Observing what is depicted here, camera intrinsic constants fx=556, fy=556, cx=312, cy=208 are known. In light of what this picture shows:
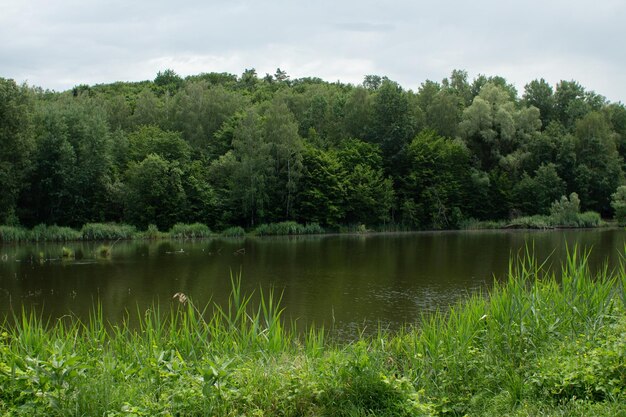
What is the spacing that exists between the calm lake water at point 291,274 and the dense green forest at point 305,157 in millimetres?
8777

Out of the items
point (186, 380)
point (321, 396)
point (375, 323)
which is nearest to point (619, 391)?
point (321, 396)

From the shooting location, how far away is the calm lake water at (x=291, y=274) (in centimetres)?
1794

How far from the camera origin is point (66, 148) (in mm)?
46219

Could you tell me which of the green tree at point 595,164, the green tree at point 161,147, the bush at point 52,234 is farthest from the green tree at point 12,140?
the green tree at point 595,164

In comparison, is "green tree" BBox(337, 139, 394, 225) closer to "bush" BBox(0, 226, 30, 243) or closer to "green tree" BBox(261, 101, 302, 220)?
"green tree" BBox(261, 101, 302, 220)

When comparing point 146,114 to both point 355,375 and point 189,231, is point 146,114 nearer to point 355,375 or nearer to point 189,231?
point 189,231

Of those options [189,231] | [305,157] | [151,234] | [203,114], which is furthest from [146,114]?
[151,234]

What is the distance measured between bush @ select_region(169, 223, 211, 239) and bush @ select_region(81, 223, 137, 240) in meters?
3.35

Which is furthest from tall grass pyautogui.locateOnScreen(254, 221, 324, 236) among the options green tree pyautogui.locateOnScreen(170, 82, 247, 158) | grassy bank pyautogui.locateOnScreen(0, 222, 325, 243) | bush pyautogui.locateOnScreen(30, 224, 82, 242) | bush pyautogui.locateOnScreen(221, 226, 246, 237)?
bush pyautogui.locateOnScreen(30, 224, 82, 242)

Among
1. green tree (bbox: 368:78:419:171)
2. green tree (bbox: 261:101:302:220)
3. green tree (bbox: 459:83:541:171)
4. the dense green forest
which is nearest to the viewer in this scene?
the dense green forest

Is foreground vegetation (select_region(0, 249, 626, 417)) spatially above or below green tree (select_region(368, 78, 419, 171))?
below

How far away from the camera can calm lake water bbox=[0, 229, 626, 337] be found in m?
17.9

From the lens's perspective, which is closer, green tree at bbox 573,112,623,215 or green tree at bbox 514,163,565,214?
green tree at bbox 514,163,565,214

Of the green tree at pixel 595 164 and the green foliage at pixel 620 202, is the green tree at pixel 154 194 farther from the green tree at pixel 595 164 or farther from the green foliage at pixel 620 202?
the green tree at pixel 595 164
